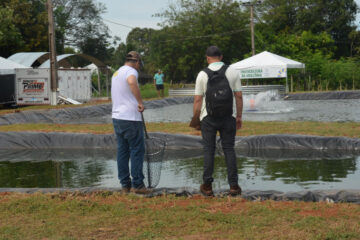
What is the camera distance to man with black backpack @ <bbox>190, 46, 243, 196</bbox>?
627 cm

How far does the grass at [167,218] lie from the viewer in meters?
4.82

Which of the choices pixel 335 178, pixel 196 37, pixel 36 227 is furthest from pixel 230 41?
pixel 36 227

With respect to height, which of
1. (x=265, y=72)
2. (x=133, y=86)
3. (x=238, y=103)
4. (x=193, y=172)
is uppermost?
(x=265, y=72)

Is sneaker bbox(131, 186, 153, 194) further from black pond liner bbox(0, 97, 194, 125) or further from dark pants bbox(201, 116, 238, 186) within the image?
black pond liner bbox(0, 97, 194, 125)

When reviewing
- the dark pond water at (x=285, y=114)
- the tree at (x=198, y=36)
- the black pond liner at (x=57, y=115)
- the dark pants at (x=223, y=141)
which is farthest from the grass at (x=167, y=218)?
the tree at (x=198, y=36)

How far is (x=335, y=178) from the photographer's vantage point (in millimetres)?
8383

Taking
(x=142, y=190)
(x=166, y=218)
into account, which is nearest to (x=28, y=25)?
(x=142, y=190)

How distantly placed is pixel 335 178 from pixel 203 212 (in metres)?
3.51

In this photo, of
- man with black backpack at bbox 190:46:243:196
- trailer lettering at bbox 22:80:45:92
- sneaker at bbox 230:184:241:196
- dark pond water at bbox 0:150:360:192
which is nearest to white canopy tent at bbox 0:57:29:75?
trailer lettering at bbox 22:80:45:92

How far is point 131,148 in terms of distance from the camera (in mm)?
6812

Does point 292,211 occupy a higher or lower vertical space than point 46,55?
lower

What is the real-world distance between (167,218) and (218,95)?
1635mm

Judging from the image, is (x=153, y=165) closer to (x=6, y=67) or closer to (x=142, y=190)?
(x=142, y=190)

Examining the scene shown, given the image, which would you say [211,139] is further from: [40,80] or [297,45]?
[297,45]
